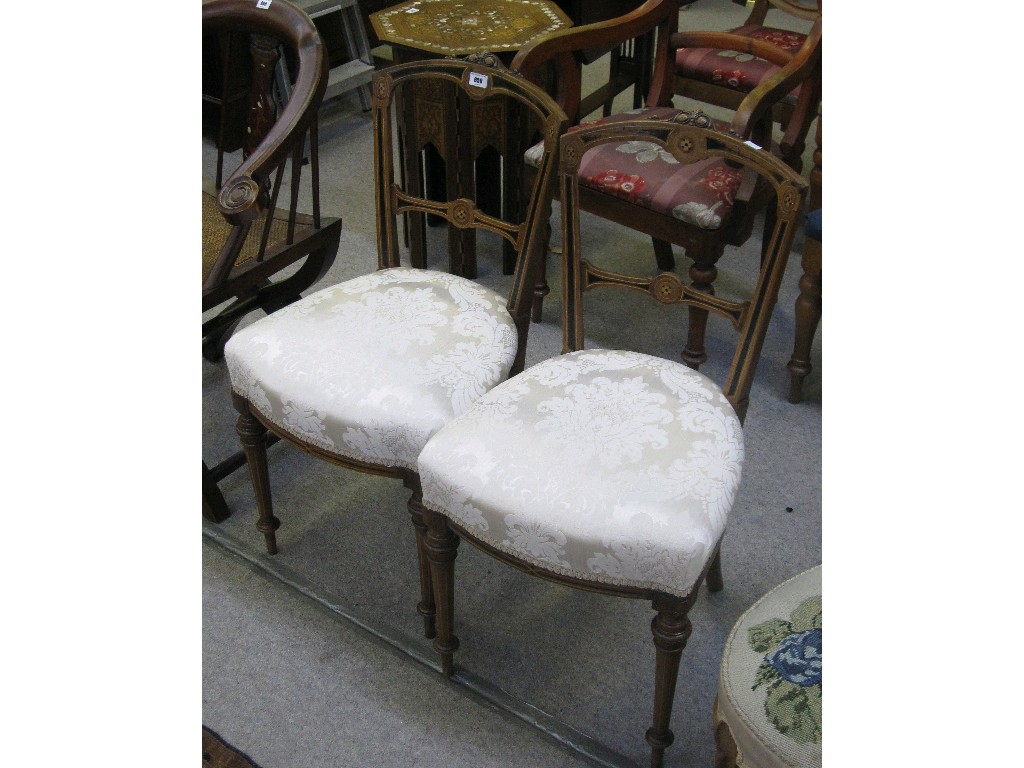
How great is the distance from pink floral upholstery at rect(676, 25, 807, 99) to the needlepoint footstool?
167 cm

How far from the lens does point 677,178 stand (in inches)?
78.9

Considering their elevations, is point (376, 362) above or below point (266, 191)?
below

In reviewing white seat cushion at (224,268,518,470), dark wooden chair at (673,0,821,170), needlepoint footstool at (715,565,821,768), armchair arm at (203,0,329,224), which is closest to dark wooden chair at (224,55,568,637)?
white seat cushion at (224,268,518,470)

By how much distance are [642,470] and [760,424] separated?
917mm

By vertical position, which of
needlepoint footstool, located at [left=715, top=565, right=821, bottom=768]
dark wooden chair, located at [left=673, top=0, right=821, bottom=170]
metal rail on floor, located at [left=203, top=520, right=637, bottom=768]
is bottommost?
metal rail on floor, located at [left=203, top=520, right=637, bottom=768]

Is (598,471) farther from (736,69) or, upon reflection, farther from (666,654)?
(736,69)

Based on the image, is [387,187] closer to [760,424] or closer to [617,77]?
[760,424]

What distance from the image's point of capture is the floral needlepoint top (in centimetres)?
106

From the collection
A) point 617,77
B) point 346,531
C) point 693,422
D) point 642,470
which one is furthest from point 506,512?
point 617,77

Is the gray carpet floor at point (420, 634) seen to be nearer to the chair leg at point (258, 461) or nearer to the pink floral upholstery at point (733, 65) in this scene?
the chair leg at point (258, 461)

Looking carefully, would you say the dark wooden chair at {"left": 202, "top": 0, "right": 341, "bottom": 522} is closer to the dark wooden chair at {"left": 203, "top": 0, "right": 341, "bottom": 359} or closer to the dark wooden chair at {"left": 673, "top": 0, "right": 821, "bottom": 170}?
the dark wooden chair at {"left": 203, "top": 0, "right": 341, "bottom": 359}

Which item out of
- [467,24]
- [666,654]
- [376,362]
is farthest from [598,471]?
[467,24]

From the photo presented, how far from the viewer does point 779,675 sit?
3.63 ft

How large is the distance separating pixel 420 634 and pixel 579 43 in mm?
1263
